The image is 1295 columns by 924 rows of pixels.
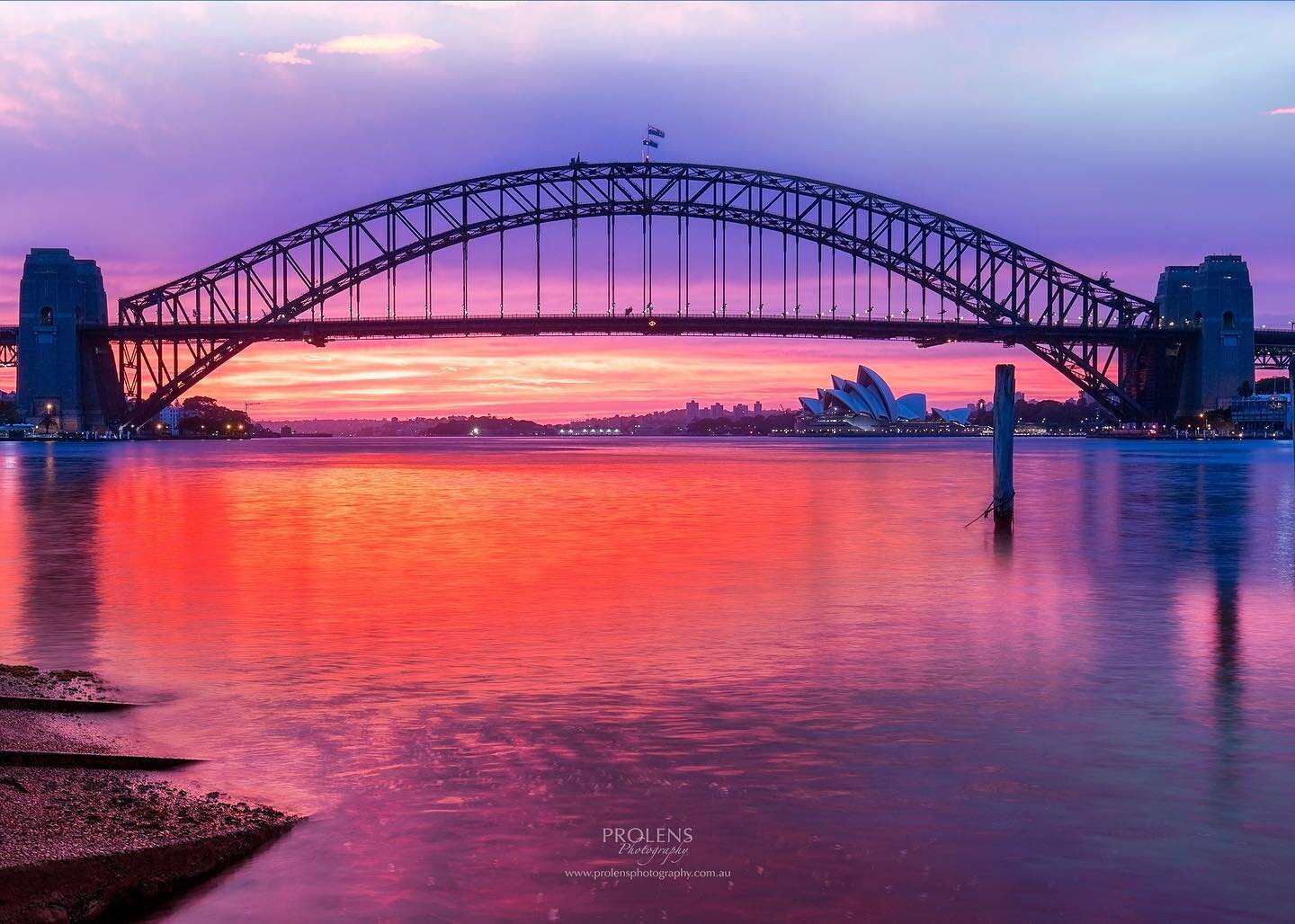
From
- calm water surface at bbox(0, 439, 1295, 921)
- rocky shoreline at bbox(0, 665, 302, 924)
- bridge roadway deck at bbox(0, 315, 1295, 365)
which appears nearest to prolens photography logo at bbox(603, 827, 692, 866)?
calm water surface at bbox(0, 439, 1295, 921)

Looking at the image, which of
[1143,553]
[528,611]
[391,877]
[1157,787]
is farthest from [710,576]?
[391,877]

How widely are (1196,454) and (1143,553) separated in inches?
2656

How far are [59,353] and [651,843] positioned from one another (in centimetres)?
11725

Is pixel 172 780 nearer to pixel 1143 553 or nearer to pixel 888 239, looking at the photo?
pixel 1143 553

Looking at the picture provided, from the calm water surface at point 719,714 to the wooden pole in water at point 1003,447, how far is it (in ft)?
8.44

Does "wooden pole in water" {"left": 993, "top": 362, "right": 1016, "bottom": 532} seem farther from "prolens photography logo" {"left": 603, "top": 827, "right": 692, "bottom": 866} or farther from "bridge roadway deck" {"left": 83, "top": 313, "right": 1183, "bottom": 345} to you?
"bridge roadway deck" {"left": 83, "top": 313, "right": 1183, "bottom": 345}

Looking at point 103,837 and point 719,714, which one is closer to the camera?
point 103,837

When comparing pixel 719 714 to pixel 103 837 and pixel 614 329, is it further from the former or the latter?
pixel 614 329

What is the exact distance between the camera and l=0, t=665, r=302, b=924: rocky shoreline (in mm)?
5344

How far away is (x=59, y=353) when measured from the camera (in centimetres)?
11212

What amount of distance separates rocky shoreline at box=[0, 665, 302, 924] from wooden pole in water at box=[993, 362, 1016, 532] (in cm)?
2283

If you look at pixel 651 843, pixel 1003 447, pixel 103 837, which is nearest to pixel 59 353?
pixel 1003 447

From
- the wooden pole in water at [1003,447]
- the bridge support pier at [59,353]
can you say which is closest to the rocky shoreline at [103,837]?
the wooden pole in water at [1003,447]

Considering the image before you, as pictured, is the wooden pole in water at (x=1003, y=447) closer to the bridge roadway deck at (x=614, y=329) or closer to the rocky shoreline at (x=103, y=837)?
the rocky shoreline at (x=103, y=837)
